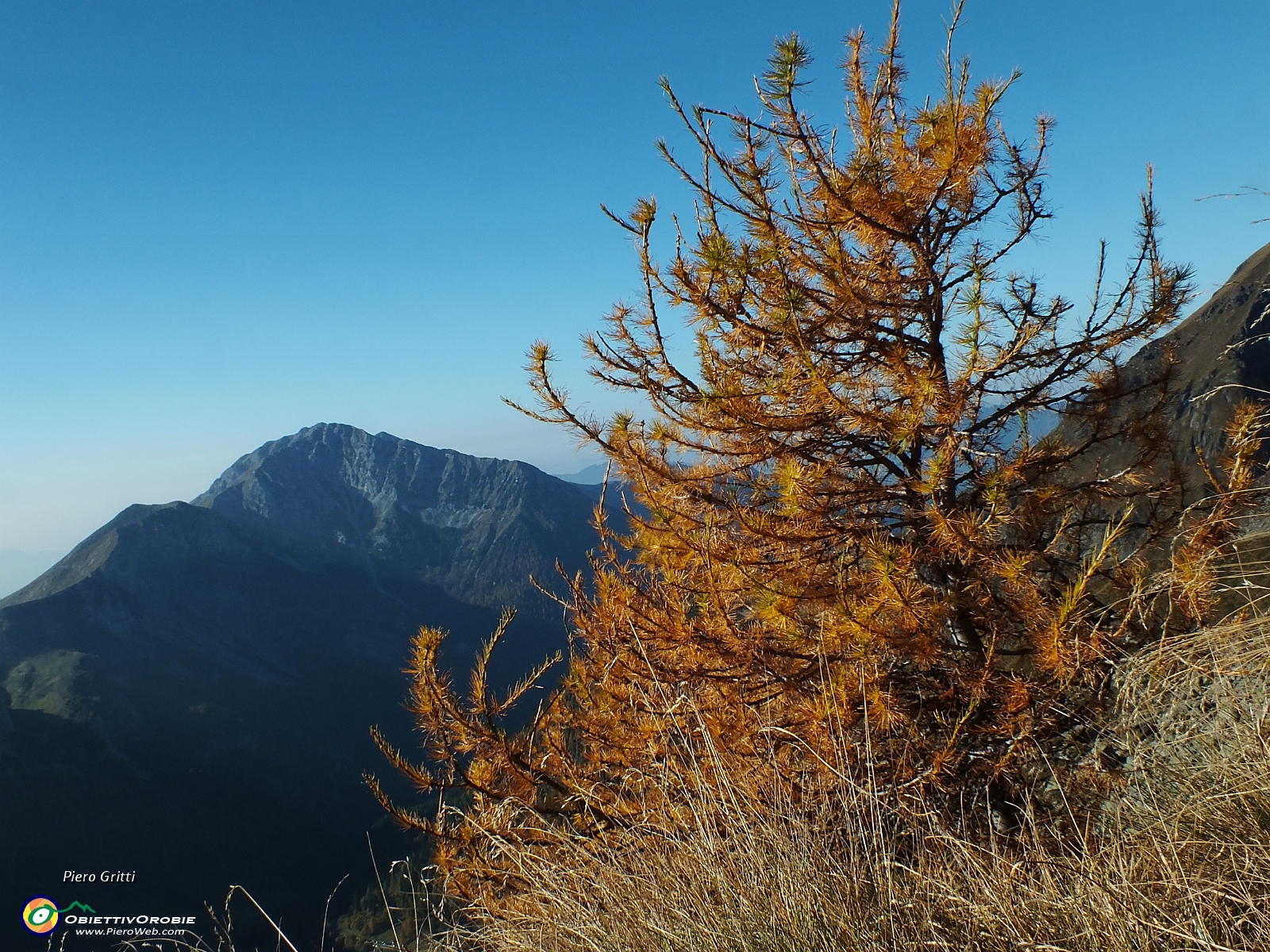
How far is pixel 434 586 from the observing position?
174 m

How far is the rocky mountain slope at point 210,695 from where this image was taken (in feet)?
248

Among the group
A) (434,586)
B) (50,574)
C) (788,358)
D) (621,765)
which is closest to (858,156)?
(788,358)

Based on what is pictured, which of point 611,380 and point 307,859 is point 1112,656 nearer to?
point 611,380

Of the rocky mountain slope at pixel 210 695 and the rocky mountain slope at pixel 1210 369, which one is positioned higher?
the rocky mountain slope at pixel 1210 369

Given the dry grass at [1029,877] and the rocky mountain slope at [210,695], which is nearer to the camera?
the dry grass at [1029,877]

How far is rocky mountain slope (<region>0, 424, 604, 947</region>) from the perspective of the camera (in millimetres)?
75688

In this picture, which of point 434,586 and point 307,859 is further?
point 434,586

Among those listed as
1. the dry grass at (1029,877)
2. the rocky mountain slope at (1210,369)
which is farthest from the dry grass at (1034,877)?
the rocky mountain slope at (1210,369)

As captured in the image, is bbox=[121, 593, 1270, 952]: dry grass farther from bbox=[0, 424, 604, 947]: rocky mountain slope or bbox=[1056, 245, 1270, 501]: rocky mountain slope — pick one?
bbox=[0, 424, 604, 947]: rocky mountain slope

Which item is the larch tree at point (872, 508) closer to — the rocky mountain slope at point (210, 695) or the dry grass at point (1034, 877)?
the dry grass at point (1034, 877)

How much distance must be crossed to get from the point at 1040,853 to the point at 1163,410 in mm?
3455

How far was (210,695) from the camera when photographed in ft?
350

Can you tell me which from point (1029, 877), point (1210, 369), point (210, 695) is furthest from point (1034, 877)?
point (210, 695)

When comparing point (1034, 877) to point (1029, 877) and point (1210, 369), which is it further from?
point (1210, 369)
